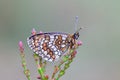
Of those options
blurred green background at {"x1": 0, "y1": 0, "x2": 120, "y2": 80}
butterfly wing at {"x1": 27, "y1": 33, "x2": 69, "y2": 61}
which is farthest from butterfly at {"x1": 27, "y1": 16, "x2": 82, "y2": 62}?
blurred green background at {"x1": 0, "y1": 0, "x2": 120, "y2": 80}

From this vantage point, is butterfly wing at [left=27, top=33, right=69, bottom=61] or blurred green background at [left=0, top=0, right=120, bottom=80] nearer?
butterfly wing at [left=27, top=33, right=69, bottom=61]

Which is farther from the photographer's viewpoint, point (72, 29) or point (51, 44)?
point (72, 29)

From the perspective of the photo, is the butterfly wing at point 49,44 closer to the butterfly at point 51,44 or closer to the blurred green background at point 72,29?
the butterfly at point 51,44

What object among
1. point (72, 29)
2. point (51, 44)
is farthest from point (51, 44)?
point (72, 29)

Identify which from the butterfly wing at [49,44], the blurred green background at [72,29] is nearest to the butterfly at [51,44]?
the butterfly wing at [49,44]

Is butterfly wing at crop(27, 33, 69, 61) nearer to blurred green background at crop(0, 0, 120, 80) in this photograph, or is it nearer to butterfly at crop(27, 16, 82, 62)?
butterfly at crop(27, 16, 82, 62)

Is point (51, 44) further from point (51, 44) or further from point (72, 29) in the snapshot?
point (72, 29)
